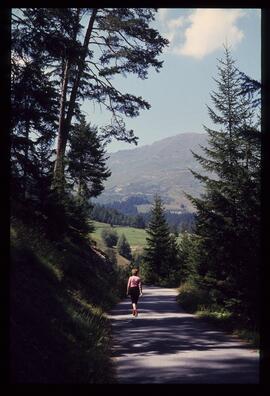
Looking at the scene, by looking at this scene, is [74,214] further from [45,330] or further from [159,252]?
[159,252]

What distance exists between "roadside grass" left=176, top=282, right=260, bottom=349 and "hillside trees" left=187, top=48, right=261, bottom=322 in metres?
0.39

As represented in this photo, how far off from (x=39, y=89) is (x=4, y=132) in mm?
7095

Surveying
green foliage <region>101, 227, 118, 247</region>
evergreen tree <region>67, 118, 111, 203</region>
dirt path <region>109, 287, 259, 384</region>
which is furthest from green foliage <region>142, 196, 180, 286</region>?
green foliage <region>101, 227, 118, 247</region>

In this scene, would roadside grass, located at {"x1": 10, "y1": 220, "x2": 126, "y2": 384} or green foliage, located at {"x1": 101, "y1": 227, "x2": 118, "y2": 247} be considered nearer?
roadside grass, located at {"x1": 10, "y1": 220, "x2": 126, "y2": 384}

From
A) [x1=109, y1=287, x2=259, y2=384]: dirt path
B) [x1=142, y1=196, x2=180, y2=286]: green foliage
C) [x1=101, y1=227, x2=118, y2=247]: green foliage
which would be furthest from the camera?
[x1=101, y1=227, x2=118, y2=247]: green foliage

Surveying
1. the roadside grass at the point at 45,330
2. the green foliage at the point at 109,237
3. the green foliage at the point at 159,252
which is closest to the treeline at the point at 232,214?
the roadside grass at the point at 45,330

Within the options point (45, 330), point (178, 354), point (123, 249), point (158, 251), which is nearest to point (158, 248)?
point (158, 251)

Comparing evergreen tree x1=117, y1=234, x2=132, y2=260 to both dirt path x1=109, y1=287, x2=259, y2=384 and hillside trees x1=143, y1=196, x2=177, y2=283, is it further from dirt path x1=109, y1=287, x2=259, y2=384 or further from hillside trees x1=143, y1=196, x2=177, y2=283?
dirt path x1=109, y1=287, x2=259, y2=384

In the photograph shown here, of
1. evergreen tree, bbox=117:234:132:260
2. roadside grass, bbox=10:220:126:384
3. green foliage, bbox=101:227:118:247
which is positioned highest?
green foliage, bbox=101:227:118:247

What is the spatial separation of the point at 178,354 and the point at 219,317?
5.27 metres

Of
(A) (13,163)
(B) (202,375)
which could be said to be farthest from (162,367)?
(A) (13,163)

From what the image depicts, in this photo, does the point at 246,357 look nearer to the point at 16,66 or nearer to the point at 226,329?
the point at 226,329

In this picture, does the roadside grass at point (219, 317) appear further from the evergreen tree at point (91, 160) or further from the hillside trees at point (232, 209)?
the evergreen tree at point (91, 160)

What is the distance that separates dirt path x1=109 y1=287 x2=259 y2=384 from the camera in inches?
307
